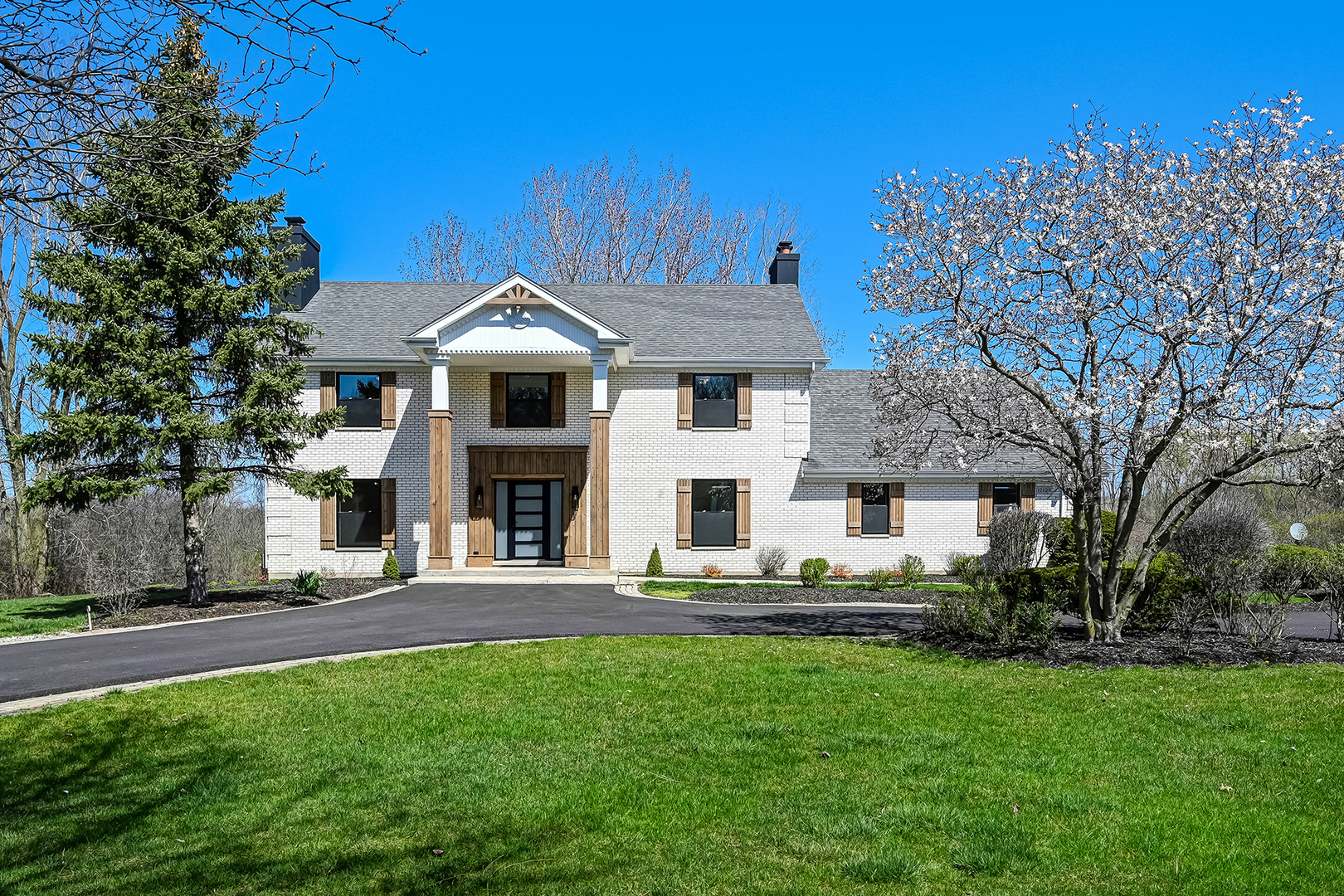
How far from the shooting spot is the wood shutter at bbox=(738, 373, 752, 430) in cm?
2323

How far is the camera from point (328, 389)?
22.5 meters

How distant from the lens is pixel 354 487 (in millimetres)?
22828

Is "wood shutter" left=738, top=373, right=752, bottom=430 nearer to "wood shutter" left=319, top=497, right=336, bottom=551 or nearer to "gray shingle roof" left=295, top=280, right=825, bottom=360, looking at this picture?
"gray shingle roof" left=295, top=280, right=825, bottom=360

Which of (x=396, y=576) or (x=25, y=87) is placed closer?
(x=25, y=87)

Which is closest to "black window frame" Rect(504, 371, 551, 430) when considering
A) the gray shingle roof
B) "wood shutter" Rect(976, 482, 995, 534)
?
the gray shingle roof

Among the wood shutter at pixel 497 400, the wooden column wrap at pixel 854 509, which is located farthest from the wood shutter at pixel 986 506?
the wood shutter at pixel 497 400

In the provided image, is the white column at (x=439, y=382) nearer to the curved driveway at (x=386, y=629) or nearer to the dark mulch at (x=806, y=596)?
the curved driveway at (x=386, y=629)

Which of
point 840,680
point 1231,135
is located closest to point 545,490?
point 840,680

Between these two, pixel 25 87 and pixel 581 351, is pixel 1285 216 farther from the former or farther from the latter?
pixel 581 351

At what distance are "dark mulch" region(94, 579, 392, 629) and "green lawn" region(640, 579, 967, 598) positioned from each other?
5.94 meters

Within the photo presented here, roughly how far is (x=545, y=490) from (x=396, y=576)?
14.3 feet

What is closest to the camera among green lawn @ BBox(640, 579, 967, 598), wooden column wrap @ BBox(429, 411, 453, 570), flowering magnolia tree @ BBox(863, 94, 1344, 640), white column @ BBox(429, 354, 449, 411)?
flowering magnolia tree @ BBox(863, 94, 1344, 640)

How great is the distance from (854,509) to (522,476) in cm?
859

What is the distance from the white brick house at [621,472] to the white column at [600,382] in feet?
1.71
